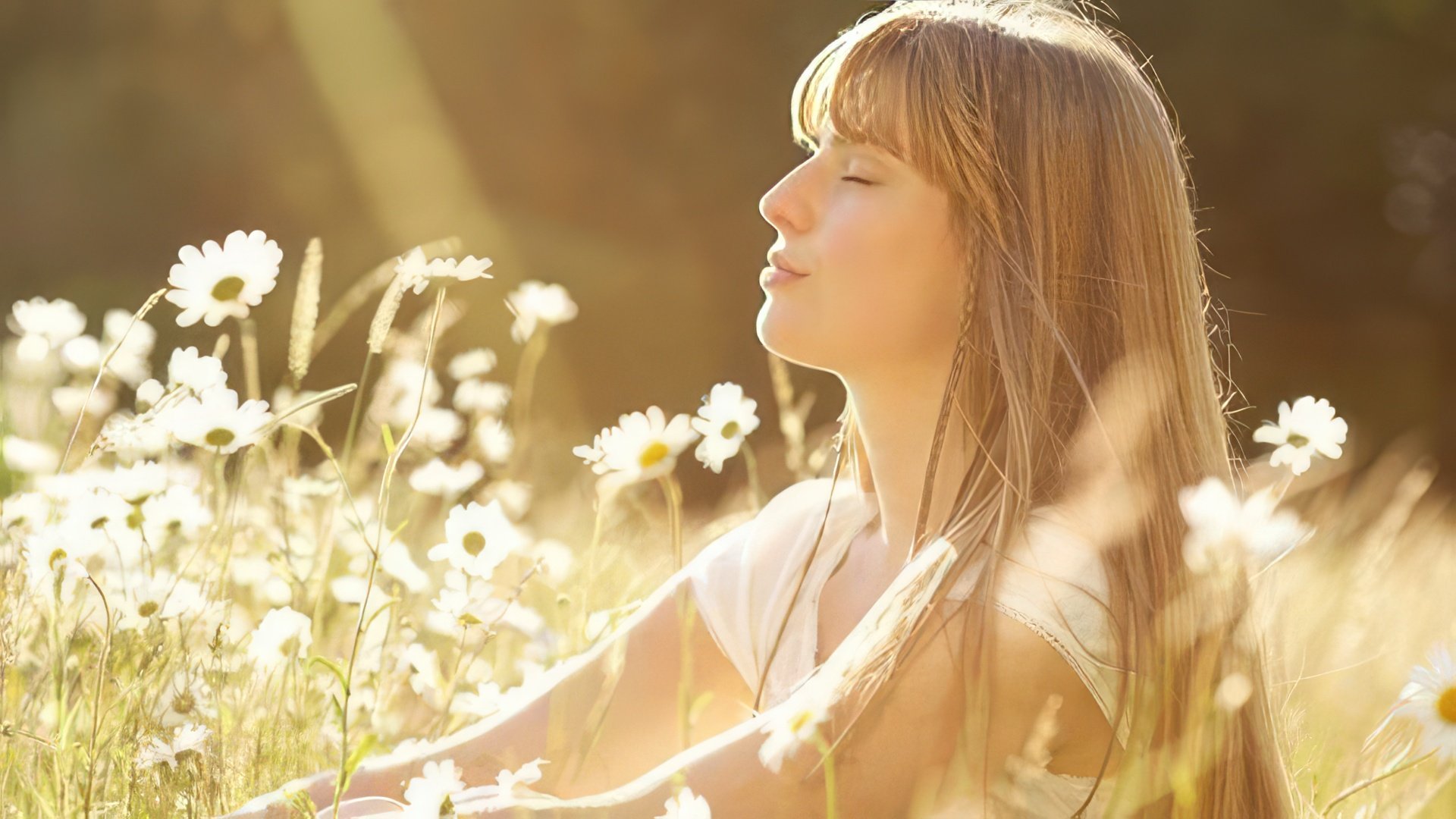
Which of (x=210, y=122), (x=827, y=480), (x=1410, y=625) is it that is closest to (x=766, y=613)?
(x=827, y=480)

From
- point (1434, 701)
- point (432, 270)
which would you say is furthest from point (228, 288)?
point (1434, 701)

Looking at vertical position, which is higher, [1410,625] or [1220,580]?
→ [1220,580]

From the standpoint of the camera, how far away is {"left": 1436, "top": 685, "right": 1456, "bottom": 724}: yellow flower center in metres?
1.26

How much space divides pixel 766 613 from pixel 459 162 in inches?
163

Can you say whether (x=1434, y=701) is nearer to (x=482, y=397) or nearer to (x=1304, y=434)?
(x=1304, y=434)

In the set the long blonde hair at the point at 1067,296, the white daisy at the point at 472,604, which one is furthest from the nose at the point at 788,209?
the white daisy at the point at 472,604

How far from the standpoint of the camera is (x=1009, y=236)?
1544 millimetres

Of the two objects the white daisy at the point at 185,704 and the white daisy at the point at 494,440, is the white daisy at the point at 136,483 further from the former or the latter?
the white daisy at the point at 494,440

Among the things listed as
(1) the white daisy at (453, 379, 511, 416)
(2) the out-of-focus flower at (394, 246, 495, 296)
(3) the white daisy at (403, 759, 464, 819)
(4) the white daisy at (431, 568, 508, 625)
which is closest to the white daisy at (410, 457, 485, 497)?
(1) the white daisy at (453, 379, 511, 416)

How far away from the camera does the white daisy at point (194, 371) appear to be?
139 centimetres

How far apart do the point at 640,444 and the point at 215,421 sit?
469 mm

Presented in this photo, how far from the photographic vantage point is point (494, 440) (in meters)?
2.14

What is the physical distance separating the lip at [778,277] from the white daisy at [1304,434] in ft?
2.24

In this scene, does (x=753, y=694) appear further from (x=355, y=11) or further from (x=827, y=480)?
(x=355, y=11)
